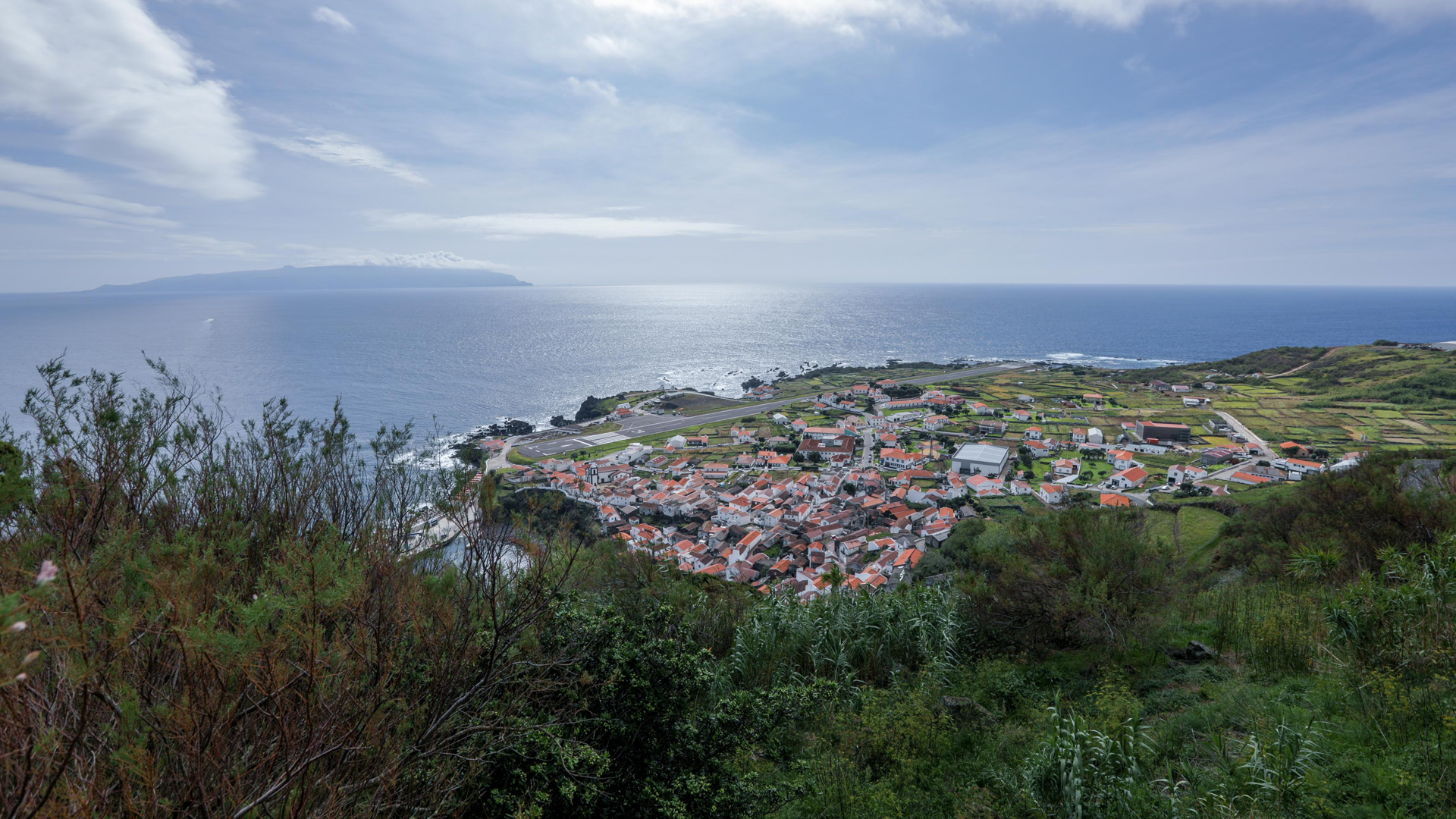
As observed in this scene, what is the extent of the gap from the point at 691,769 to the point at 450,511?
2.85 m

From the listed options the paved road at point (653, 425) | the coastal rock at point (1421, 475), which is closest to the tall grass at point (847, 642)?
the coastal rock at point (1421, 475)

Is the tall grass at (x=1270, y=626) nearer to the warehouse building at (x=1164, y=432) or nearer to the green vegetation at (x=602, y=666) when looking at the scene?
the green vegetation at (x=602, y=666)

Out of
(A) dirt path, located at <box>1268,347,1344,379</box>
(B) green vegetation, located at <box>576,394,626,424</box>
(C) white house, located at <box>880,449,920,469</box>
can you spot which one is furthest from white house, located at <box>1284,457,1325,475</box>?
(B) green vegetation, located at <box>576,394,626,424</box>

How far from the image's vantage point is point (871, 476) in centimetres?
3747

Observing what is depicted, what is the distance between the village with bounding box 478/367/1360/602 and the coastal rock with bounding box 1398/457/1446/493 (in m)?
7.71

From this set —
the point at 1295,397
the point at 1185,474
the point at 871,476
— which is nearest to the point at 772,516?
the point at 871,476

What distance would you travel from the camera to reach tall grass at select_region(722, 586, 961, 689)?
755 cm

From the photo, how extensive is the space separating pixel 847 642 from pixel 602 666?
14.2 feet

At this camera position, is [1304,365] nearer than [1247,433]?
No

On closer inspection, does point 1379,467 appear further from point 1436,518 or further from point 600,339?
point 600,339

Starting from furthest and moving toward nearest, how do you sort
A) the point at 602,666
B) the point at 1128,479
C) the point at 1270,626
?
the point at 1128,479 → the point at 1270,626 → the point at 602,666

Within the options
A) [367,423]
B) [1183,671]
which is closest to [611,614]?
[1183,671]

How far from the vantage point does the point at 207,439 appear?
7551 mm

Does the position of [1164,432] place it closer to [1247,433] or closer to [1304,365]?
[1247,433]
